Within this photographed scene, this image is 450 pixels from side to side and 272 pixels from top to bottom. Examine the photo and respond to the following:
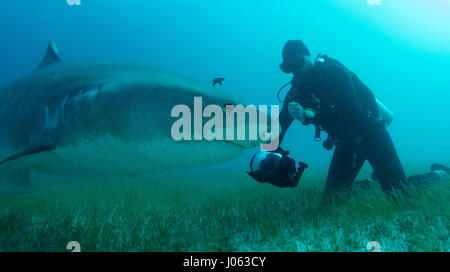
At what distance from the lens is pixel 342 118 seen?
14.2ft

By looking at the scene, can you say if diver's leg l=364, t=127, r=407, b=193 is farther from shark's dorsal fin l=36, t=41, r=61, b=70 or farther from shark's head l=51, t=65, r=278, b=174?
shark's dorsal fin l=36, t=41, r=61, b=70

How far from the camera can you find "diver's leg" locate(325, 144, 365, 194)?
4641 mm

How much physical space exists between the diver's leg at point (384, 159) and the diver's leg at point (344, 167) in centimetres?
29

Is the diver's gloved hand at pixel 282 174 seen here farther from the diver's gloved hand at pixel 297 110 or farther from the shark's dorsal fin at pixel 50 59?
the shark's dorsal fin at pixel 50 59

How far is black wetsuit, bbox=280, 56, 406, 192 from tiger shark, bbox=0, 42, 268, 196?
8.68 feet

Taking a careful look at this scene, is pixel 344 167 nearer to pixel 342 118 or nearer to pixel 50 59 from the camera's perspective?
pixel 342 118

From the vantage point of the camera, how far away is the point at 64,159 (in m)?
2.85

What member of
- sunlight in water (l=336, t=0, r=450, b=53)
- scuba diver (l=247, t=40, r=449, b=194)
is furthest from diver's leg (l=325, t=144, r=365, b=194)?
sunlight in water (l=336, t=0, r=450, b=53)

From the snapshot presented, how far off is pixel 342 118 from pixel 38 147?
425 centimetres

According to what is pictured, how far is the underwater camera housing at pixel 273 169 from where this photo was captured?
293cm

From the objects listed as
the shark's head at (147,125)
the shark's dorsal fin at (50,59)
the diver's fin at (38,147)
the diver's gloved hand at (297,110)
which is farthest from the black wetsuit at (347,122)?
the shark's dorsal fin at (50,59)

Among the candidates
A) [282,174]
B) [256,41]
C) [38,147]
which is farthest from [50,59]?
[256,41]

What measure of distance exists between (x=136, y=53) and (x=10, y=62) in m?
40.8

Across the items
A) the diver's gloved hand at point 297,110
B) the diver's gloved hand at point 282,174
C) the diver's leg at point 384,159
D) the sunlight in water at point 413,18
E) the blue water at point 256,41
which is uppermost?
the blue water at point 256,41
